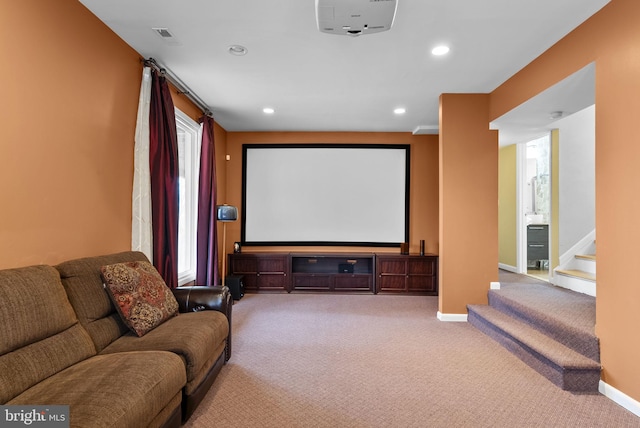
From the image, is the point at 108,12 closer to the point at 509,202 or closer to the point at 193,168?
the point at 193,168

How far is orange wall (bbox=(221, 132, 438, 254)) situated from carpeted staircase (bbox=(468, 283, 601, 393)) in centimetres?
176

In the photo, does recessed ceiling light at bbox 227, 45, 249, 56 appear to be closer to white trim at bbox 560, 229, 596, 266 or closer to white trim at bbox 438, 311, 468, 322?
white trim at bbox 438, 311, 468, 322

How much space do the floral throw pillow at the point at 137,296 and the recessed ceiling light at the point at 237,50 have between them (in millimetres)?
2041

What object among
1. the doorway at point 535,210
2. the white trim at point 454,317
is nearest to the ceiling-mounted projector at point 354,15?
the white trim at point 454,317

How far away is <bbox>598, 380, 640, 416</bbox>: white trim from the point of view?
2.08 meters

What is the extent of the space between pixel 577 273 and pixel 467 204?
188cm

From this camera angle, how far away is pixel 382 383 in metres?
2.45

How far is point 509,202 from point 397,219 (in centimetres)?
263

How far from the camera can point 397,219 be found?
5.61 metres

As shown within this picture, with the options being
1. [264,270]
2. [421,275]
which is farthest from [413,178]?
[264,270]

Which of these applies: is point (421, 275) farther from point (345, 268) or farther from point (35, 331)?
point (35, 331)

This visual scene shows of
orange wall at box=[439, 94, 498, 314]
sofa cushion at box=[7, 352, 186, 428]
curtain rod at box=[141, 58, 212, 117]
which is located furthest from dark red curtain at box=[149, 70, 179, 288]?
orange wall at box=[439, 94, 498, 314]

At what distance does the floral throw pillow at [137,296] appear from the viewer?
2121mm

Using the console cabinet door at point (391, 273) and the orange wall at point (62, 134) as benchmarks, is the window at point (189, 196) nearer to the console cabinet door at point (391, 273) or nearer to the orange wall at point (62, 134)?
the orange wall at point (62, 134)
